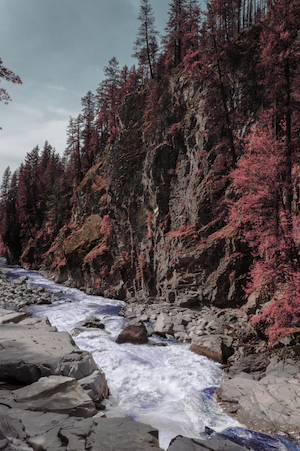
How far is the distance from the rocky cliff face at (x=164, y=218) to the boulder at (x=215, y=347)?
4611 mm

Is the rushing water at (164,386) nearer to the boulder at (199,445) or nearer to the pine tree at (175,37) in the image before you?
the boulder at (199,445)

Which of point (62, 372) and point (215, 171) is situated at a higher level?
point (215, 171)

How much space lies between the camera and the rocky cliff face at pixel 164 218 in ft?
59.7

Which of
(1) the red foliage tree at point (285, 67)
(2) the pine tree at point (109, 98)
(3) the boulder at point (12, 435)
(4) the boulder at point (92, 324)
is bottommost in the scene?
(4) the boulder at point (92, 324)

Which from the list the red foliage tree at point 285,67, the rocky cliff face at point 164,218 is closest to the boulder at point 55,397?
the red foliage tree at point 285,67

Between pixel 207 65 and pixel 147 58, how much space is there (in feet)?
54.3

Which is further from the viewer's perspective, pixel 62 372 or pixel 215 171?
pixel 215 171

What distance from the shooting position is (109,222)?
29.0 metres

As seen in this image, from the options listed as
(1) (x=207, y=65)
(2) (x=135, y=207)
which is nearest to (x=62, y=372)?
(2) (x=135, y=207)

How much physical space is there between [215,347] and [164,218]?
13.3m

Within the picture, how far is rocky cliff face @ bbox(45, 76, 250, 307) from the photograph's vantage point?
18.2m

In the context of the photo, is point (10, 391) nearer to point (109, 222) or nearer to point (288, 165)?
point (288, 165)

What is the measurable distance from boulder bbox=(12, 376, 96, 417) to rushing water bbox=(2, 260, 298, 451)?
144cm

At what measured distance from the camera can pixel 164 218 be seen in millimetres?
23047
